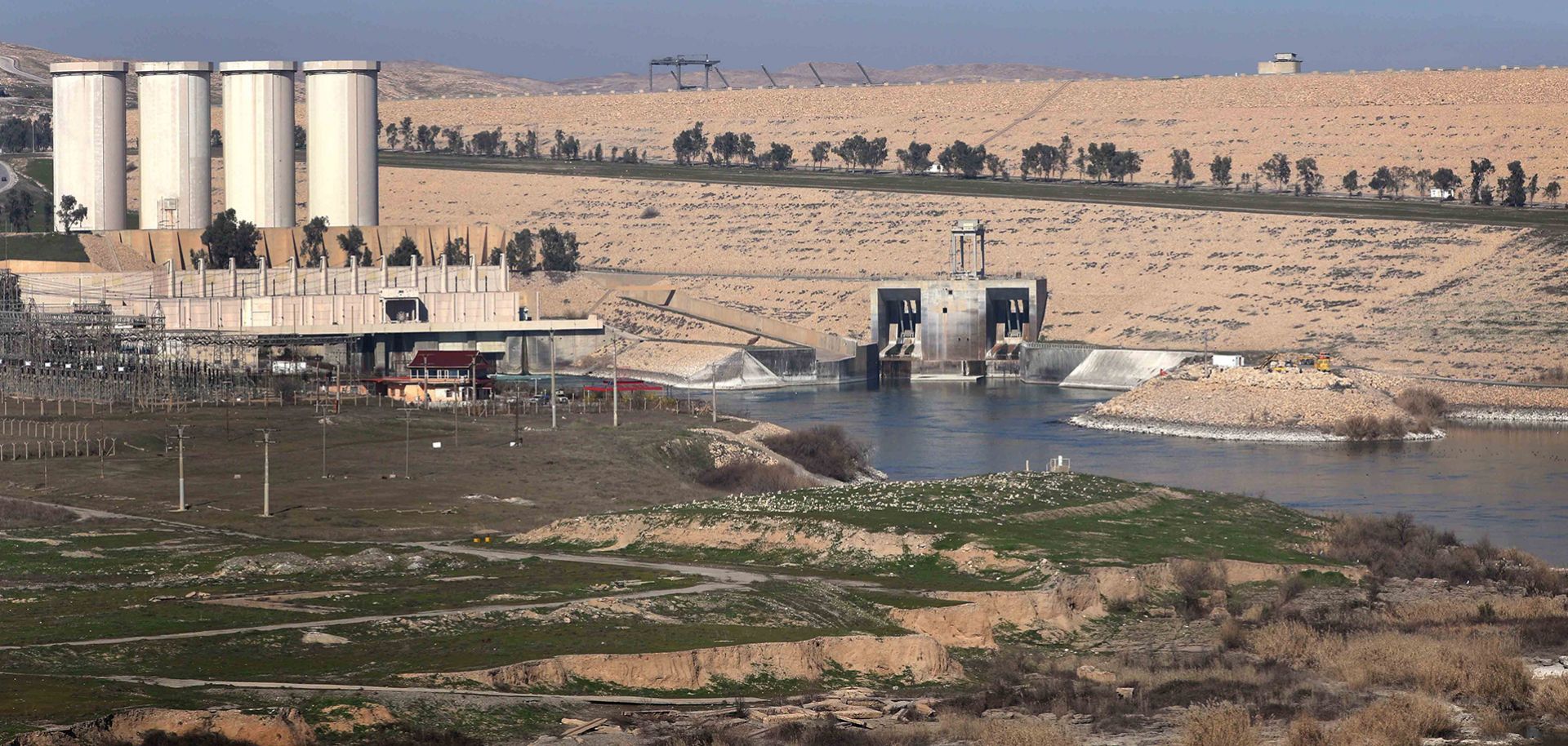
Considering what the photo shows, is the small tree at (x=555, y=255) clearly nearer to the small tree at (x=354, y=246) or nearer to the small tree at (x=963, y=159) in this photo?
the small tree at (x=354, y=246)

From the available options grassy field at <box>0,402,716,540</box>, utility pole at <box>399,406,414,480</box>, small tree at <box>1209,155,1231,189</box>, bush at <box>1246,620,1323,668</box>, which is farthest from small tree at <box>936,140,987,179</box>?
bush at <box>1246,620,1323,668</box>

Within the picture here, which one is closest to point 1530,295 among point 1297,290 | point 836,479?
point 1297,290

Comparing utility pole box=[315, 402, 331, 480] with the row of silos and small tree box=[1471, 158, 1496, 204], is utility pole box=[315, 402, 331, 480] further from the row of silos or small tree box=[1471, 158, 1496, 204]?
small tree box=[1471, 158, 1496, 204]

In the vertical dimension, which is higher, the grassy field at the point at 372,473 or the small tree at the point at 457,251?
the small tree at the point at 457,251

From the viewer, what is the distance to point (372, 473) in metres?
72.2

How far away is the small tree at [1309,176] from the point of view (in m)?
173

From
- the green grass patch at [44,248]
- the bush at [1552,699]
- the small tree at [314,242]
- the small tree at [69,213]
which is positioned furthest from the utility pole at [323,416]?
the small tree at [69,213]

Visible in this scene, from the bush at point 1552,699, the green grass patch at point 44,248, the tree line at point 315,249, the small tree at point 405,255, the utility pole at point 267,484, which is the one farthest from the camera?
the small tree at point 405,255

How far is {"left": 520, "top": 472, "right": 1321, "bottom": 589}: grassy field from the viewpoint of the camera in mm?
53375

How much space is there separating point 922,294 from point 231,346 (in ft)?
159

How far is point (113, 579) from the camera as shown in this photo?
163 feet

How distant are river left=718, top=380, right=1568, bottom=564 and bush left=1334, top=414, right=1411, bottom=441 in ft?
4.66

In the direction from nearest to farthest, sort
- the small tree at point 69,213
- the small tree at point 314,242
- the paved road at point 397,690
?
1. the paved road at point 397,690
2. the small tree at point 69,213
3. the small tree at point 314,242

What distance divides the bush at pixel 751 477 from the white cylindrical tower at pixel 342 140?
6398 cm
